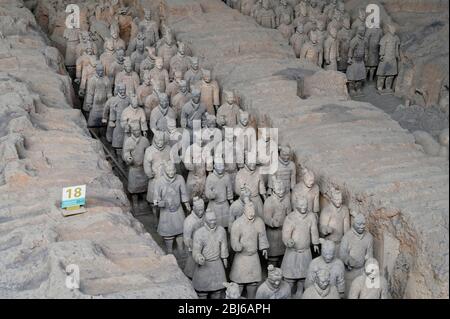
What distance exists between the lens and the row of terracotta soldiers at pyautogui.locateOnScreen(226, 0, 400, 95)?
12.1 meters

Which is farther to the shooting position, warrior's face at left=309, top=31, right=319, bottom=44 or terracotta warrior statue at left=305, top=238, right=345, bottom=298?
A: warrior's face at left=309, top=31, right=319, bottom=44

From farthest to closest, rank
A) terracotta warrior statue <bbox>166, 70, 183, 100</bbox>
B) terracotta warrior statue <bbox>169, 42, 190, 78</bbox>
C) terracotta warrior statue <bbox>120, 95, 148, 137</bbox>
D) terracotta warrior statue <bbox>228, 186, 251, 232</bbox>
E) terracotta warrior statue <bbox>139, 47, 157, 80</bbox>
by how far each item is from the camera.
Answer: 1. terracotta warrior statue <bbox>139, 47, 157, 80</bbox>
2. terracotta warrior statue <bbox>169, 42, 190, 78</bbox>
3. terracotta warrior statue <bbox>166, 70, 183, 100</bbox>
4. terracotta warrior statue <bbox>120, 95, 148, 137</bbox>
5. terracotta warrior statue <bbox>228, 186, 251, 232</bbox>

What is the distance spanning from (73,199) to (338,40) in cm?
715

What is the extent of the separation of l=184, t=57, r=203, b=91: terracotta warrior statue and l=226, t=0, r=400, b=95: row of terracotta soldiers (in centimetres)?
191

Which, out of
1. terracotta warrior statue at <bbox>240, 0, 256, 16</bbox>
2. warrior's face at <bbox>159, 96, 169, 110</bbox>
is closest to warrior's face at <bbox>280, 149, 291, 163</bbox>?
warrior's face at <bbox>159, 96, 169, 110</bbox>

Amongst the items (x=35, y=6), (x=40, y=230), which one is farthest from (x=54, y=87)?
(x=35, y=6)

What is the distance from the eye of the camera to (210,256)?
7.17 m

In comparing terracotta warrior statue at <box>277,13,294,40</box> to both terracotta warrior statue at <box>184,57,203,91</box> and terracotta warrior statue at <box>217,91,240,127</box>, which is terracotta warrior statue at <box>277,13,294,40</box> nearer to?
terracotta warrior statue at <box>184,57,203,91</box>

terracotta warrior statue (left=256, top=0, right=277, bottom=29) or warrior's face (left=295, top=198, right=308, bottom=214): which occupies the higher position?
warrior's face (left=295, top=198, right=308, bottom=214)

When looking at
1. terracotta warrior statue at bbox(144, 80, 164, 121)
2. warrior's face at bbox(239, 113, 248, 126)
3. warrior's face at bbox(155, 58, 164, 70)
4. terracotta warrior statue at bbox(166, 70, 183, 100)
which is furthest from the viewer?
warrior's face at bbox(155, 58, 164, 70)

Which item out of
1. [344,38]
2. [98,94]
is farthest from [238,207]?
[344,38]

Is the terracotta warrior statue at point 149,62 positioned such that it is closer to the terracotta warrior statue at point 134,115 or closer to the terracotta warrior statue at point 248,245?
the terracotta warrior statue at point 134,115

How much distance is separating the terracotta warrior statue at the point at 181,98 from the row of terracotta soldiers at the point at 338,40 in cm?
243
